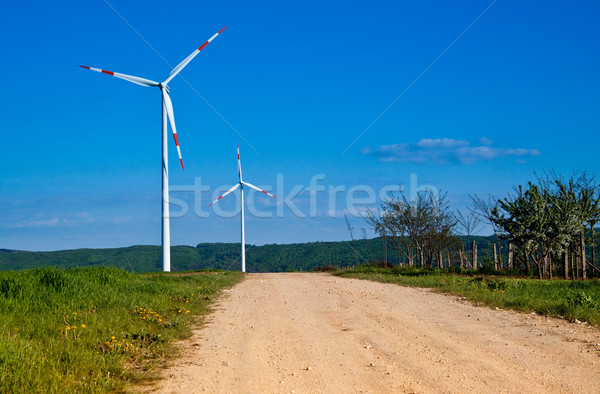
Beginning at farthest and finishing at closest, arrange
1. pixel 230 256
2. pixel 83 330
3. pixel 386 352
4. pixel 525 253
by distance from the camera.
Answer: pixel 230 256
pixel 525 253
pixel 83 330
pixel 386 352

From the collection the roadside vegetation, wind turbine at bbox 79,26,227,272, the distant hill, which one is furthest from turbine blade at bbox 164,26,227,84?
the distant hill

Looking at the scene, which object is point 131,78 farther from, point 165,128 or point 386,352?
point 386,352

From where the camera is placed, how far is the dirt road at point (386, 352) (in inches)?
222

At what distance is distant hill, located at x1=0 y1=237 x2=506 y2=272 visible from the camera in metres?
64.8

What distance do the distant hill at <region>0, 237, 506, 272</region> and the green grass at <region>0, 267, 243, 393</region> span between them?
49.5m

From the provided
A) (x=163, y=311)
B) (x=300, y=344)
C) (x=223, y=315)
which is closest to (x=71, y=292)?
(x=163, y=311)

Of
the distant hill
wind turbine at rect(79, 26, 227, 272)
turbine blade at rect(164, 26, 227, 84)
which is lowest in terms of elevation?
the distant hill

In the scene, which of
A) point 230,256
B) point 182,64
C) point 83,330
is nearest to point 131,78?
point 182,64

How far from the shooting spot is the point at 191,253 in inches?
3305

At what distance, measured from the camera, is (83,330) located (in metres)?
7.77

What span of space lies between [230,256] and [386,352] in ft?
237

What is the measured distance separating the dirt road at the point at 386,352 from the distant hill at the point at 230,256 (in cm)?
5074

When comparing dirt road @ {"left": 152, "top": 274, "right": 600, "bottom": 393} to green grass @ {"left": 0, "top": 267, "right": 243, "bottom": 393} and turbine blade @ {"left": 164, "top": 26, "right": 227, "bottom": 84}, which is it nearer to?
green grass @ {"left": 0, "top": 267, "right": 243, "bottom": 393}

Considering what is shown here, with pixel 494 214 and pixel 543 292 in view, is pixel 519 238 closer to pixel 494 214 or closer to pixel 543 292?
pixel 494 214
